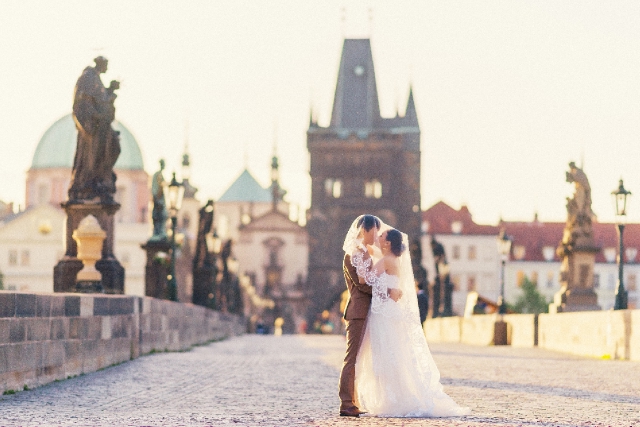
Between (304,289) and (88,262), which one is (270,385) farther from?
(304,289)

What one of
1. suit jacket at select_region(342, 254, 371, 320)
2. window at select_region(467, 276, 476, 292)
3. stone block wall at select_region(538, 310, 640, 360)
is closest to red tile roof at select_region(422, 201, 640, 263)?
window at select_region(467, 276, 476, 292)

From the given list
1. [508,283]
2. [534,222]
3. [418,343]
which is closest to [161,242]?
[418,343]

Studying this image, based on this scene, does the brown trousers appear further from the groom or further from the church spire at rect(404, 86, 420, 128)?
the church spire at rect(404, 86, 420, 128)

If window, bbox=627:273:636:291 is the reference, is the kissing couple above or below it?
below

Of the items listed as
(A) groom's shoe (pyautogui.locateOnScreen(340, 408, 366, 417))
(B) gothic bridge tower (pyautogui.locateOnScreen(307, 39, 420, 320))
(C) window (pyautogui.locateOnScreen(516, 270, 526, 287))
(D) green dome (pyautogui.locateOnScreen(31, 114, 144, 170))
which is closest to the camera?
(A) groom's shoe (pyautogui.locateOnScreen(340, 408, 366, 417))

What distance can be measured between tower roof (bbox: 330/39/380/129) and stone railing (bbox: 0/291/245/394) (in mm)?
96056

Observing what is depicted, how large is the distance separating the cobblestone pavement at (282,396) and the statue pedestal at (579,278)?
1037cm

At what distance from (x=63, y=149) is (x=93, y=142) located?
9622cm

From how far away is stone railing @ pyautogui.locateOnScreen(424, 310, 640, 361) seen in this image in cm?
2167

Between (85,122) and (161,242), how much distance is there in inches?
421

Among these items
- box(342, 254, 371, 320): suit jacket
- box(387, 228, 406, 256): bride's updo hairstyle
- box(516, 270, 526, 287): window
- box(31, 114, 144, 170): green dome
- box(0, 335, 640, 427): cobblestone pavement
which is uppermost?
box(31, 114, 144, 170): green dome

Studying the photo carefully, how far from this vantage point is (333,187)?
391 ft

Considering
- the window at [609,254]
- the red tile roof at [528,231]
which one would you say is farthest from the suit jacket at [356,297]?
the window at [609,254]

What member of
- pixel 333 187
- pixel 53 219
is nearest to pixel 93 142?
pixel 53 219
